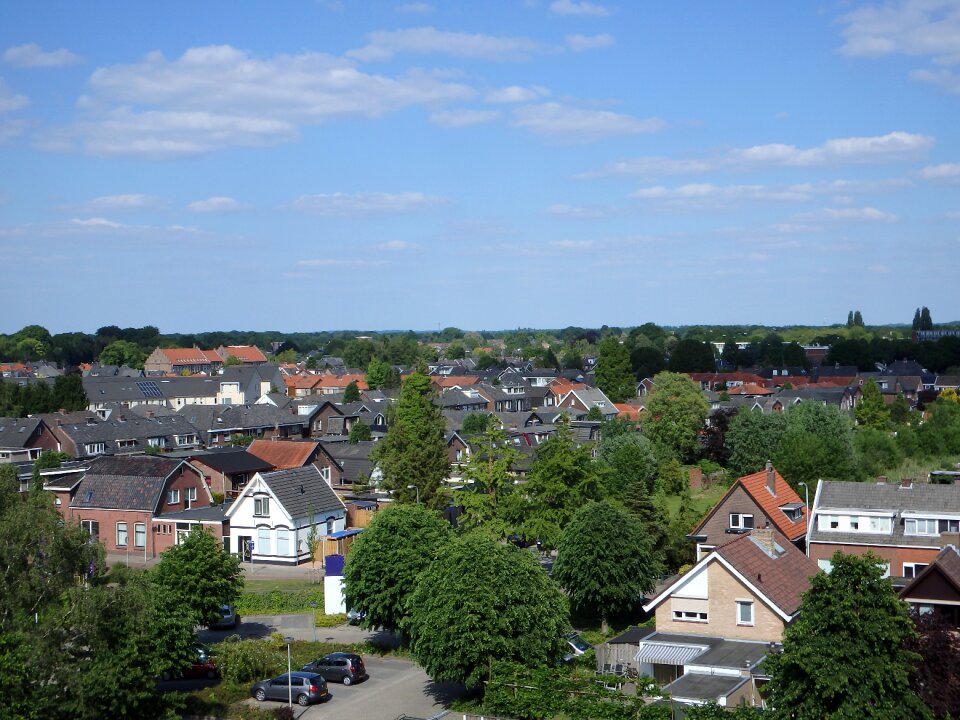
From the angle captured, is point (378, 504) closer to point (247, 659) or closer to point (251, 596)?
point (251, 596)

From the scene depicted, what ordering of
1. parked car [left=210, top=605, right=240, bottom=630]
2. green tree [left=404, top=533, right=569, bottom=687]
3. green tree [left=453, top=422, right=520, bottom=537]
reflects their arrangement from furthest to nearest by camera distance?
green tree [left=453, top=422, right=520, bottom=537], parked car [left=210, top=605, right=240, bottom=630], green tree [left=404, top=533, right=569, bottom=687]

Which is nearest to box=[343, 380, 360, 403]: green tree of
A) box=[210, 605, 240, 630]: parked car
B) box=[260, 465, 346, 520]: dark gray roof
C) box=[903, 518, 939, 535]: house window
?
box=[260, 465, 346, 520]: dark gray roof

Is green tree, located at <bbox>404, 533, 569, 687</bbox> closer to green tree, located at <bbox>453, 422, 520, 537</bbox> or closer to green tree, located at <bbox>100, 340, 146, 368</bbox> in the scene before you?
green tree, located at <bbox>453, 422, 520, 537</bbox>

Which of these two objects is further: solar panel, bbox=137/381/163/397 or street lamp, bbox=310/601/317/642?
solar panel, bbox=137/381/163/397

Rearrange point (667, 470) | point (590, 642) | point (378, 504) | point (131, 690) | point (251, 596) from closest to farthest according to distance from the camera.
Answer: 1. point (131, 690)
2. point (590, 642)
3. point (251, 596)
4. point (378, 504)
5. point (667, 470)

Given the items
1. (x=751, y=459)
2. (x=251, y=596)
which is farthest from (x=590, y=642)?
(x=751, y=459)

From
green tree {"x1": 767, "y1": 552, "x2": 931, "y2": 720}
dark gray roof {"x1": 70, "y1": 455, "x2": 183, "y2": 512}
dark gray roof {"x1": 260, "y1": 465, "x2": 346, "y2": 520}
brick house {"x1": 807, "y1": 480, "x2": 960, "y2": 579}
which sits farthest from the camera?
dark gray roof {"x1": 70, "y1": 455, "x2": 183, "y2": 512}

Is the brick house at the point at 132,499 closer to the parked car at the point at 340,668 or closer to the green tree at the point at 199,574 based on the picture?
the green tree at the point at 199,574
